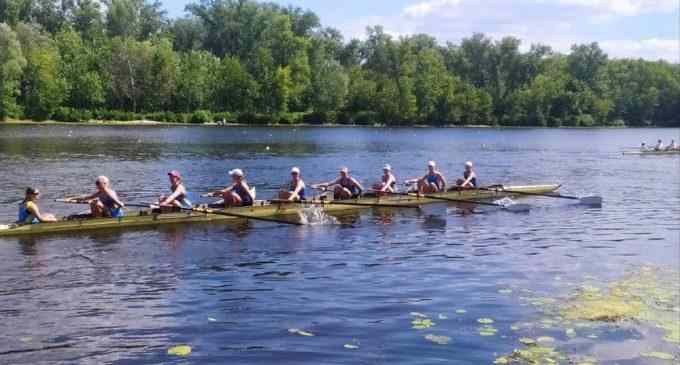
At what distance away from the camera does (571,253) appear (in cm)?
2083

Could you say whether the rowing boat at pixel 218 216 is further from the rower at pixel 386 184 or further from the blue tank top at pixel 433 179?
the blue tank top at pixel 433 179

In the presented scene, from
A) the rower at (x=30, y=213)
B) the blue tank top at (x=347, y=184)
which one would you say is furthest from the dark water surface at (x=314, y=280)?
the blue tank top at (x=347, y=184)

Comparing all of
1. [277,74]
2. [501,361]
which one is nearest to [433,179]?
[501,361]

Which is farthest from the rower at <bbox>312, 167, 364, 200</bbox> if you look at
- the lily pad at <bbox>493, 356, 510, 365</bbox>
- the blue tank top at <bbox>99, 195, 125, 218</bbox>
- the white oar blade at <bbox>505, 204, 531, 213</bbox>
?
the lily pad at <bbox>493, 356, 510, 365</bbox>

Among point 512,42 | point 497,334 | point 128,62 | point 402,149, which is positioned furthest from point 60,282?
point 512,42

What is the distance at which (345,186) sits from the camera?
28.6 meters

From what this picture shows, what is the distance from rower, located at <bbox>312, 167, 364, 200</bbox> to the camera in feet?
91.7

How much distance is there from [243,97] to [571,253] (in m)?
108

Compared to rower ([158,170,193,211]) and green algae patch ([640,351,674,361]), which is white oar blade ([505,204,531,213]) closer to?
rower ([158,170,193,211])

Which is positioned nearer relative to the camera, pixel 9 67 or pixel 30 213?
pixel 30 213

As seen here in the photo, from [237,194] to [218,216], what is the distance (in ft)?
3.60

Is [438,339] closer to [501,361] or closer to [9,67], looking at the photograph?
[501,361]

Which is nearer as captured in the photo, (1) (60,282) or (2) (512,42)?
(1) (60,282)

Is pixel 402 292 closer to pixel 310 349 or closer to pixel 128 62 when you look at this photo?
pixel 310 349
